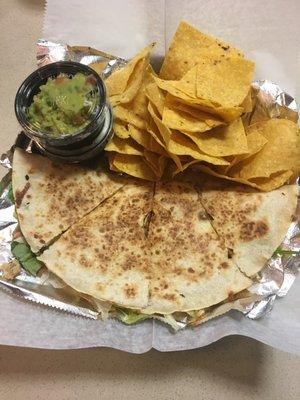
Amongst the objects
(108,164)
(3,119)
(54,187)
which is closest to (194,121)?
(108,164)

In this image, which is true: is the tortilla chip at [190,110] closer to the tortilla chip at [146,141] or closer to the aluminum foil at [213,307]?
the tortilla chip at [146,141]

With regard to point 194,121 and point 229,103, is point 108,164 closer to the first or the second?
point 194,121

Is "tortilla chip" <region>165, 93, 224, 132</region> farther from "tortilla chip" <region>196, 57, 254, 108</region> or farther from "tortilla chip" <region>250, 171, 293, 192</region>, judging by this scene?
"tortilla chip" <region>250, 171, 293, 192</region>

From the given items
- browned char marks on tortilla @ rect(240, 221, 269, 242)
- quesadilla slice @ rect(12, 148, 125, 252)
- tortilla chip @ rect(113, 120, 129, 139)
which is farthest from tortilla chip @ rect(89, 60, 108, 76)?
browned char marks on tortilla @ rect(240, 221, 269, 242)

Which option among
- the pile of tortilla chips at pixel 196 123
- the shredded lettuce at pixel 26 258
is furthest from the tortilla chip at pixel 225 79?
the shredded lettuce at pixel 26 258

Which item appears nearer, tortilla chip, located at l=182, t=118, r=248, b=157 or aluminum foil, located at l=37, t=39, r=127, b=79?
tortilla chip, located at l=182, t=118, r=248, b=157

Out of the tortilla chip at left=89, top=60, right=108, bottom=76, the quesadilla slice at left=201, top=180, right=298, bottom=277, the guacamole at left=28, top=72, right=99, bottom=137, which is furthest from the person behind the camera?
the tortilla chip at left=89, top=60, right=108, bottom=76
